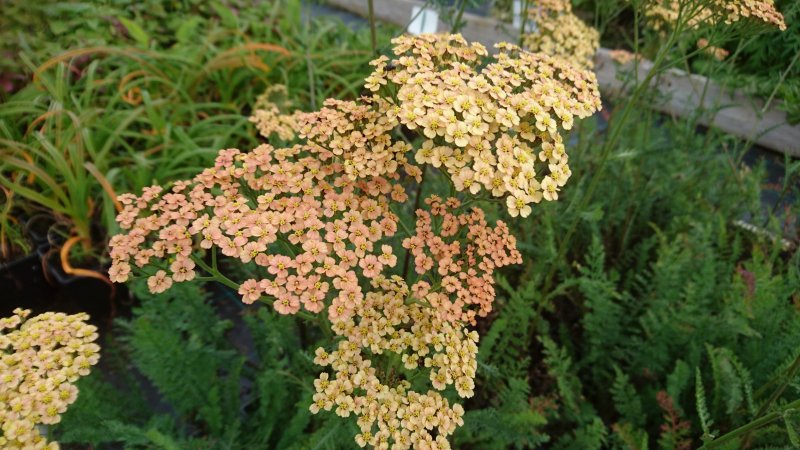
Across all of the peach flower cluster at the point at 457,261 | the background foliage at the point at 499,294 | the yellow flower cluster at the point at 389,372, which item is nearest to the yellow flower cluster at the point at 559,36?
the background foliage at the point at 499,294

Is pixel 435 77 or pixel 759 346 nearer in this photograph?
pixel 435 77

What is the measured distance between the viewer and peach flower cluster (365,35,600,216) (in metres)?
1.00

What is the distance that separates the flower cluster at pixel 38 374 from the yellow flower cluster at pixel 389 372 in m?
0.45

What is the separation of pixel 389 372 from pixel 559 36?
144 cm

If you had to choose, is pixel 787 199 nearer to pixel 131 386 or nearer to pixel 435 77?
pixel 435 77

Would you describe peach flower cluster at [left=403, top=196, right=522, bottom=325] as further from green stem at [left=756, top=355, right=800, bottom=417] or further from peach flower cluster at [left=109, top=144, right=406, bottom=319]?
green stem at [left=756, top=355, right=800, bottom=417]

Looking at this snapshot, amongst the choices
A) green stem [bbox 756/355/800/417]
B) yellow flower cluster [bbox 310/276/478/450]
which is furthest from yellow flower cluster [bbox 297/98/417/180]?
green stem [bbox 756/355/800/417]

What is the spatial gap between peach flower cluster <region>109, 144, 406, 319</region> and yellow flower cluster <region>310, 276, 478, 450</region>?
0.10 metres

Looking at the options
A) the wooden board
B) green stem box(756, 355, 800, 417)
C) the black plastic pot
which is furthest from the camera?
the wooden board

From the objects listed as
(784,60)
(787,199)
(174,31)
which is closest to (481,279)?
(787,199)

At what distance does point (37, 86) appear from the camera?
256cm

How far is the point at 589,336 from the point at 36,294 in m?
2.25

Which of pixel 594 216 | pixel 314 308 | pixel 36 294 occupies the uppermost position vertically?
pixel 314 308

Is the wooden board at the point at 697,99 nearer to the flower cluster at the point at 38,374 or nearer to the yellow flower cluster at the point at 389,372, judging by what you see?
the yellow flower cluster at the point at 389,372
